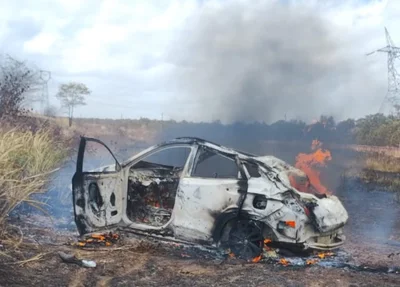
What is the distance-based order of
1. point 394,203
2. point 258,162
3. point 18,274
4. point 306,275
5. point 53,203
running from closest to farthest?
1. point 18,274
2. point 306,275
3. point 258,162
4. point 53,203
5. point 394,203

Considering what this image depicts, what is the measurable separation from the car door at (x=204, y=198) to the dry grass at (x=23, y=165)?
1906mm

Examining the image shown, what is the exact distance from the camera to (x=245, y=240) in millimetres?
6648

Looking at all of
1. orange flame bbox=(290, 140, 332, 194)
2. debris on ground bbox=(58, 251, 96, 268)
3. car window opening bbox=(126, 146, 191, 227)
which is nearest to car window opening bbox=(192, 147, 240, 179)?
car window opening bbox=(126, 146, 191, 227)

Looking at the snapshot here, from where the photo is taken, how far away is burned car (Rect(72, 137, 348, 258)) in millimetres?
6480

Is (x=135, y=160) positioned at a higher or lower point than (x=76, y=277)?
higher

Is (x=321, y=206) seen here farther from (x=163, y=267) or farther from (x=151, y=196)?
(x=151, y=196)

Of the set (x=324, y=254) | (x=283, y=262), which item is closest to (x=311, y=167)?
(x=324, y=254)

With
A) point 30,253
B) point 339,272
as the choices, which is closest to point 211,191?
point 339,272

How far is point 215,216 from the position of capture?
666 cm

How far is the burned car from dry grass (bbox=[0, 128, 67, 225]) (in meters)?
0.98

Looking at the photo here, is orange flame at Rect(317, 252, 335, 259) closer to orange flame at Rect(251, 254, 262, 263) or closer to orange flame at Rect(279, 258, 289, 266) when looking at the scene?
orange flame at Rect(279, 258, 289, 266)

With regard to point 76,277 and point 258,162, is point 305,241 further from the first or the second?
point 76,277

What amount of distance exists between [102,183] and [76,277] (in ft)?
6.54

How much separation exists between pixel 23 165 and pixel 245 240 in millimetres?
4435
